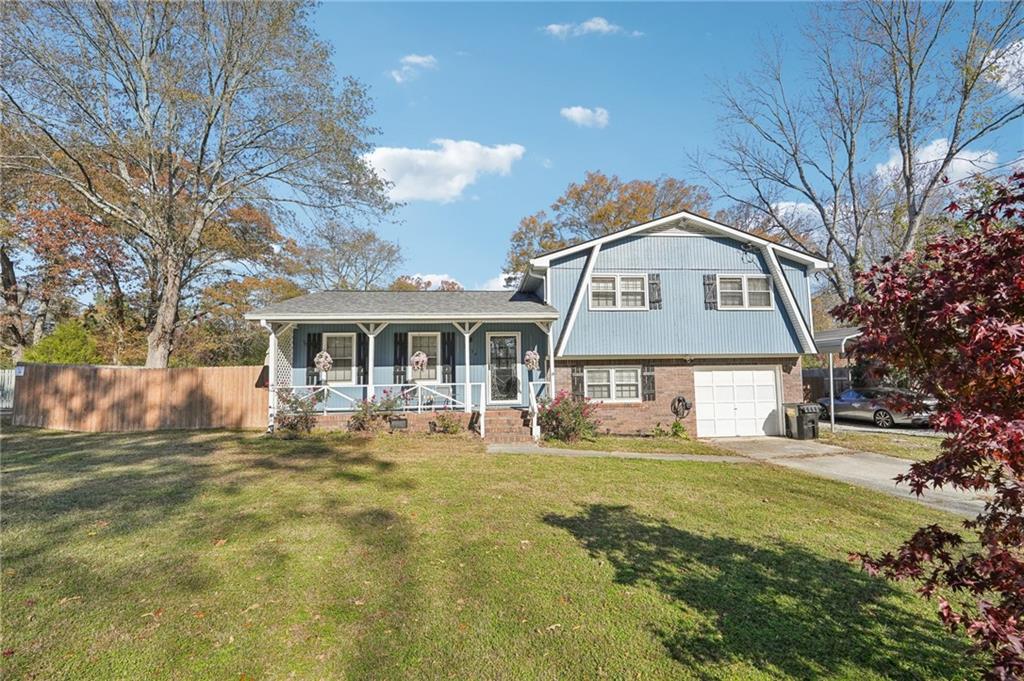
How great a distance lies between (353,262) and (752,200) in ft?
78.8

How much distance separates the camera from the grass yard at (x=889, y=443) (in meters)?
11.0

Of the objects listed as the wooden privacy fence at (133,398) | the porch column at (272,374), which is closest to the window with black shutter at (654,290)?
the porch column at (272,374)

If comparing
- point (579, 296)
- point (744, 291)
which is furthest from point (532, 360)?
point (744, 291)

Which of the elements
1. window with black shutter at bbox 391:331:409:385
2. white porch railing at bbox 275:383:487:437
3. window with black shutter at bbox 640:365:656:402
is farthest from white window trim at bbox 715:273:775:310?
window with black shutter at bbox 391:331:409:385

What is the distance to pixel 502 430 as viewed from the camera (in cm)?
1201

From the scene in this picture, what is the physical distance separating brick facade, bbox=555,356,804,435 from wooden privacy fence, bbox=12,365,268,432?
9.48 metres

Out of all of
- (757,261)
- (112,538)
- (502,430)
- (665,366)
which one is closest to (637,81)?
(757,261)

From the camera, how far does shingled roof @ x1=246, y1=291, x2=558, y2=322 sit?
1220 centimetres

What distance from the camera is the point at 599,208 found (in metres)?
28.9

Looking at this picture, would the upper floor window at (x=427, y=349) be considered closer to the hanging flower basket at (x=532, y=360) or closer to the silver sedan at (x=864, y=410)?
the hanging flower basket at (x=532, y=360)

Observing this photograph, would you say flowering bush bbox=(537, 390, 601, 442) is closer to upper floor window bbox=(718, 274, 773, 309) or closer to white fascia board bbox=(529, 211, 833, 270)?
white fascia board bbox=(529, 211, 833, 270)

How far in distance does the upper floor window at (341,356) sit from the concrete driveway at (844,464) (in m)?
10.4

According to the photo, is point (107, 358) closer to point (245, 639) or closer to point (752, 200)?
point (245, 639)

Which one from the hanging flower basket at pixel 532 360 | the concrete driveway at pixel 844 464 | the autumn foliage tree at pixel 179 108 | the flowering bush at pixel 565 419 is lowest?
the concrete driveway at pixel 844 464
